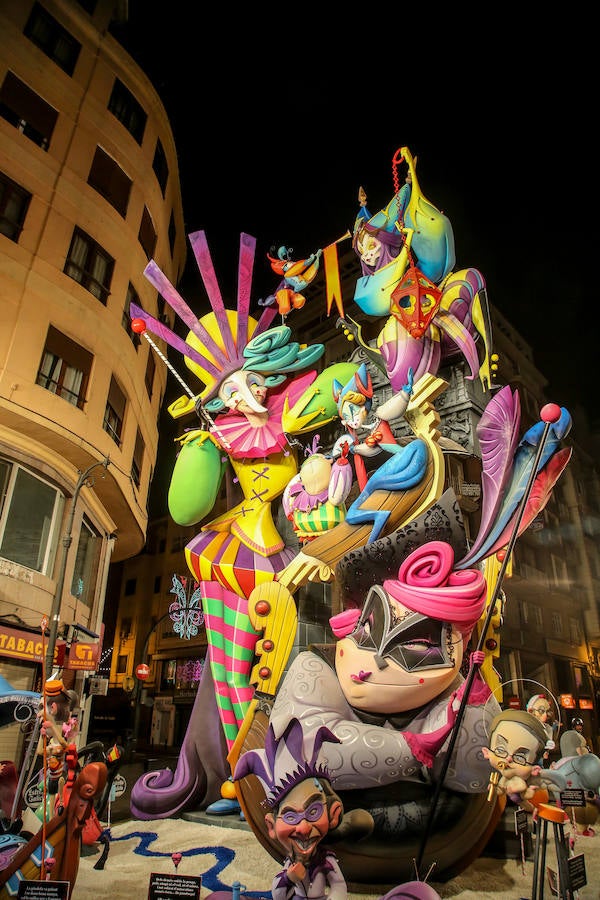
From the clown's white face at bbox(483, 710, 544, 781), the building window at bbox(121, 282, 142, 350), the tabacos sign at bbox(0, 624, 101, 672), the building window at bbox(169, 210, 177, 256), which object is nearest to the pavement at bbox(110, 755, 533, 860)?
the clown's white face at bbox(483, 710, 544, 781)

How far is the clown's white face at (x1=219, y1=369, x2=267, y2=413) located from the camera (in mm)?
6070

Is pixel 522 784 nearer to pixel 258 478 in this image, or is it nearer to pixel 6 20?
pixel 258 478

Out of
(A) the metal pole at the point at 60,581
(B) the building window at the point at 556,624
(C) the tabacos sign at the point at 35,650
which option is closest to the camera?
(B) the building window at the point at 556,624

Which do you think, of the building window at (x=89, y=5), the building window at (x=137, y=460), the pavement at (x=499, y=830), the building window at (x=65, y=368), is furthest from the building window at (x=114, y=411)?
the building window at (x=89, y=5)

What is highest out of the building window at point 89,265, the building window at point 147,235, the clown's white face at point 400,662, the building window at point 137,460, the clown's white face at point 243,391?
the building window at point 147,235

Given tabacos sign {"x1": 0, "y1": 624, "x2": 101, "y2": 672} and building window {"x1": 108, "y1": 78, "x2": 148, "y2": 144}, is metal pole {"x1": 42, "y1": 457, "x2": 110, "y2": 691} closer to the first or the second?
tabacos sign {"x1": 0, "y1": 624, "x2": 101, "y2": 672}

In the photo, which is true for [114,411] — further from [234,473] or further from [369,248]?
[369,248]

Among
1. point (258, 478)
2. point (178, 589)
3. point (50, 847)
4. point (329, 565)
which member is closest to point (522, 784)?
point (329, 565)

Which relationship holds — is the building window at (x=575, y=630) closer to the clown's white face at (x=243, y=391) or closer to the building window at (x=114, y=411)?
the clown's white face at (x=243, y=391)

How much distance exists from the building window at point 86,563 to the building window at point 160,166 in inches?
288

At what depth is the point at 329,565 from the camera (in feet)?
15.9

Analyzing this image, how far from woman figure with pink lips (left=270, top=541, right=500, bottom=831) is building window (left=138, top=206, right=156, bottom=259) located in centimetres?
989

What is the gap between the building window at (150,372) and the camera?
12.3m

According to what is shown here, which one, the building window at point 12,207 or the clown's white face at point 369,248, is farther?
the building window at point 12,207
